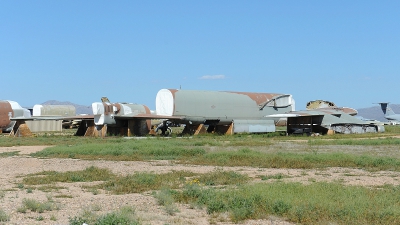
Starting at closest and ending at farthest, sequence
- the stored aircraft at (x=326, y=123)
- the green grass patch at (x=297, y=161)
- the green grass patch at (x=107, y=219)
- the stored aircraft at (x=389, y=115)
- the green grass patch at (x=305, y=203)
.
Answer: the green grass patch at (x=107, y=219) → the green grass patch at (x=305, y=203) → the green grass patch at (x=297, y=161) → the stored aircraft at (x=326, y=123) → the stored aircraft at (x=389, y=115)

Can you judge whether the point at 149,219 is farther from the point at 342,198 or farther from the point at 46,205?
the point at 342,198

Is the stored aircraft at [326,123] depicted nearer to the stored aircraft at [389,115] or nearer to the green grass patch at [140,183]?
the green grass patch at [140,183]

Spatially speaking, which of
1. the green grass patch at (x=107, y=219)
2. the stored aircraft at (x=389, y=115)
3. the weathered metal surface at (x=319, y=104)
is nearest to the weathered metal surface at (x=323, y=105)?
the weathered metal surface at (x=319, y=104)

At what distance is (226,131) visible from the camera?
4072cm

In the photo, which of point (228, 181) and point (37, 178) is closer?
point (228, 181)

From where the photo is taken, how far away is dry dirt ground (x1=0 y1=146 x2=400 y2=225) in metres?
9.02

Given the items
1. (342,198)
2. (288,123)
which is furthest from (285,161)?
(288,123)

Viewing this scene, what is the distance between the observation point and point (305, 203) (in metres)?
9.67

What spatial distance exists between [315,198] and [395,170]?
7763 millimetres

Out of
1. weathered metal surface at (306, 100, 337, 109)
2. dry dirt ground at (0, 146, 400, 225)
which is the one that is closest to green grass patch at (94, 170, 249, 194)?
dry dirt ground at (0, 146, 400, 225)

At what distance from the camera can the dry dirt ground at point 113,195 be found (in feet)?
29.6

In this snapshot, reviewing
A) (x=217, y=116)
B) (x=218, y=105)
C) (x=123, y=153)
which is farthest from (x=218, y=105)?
(x=123, y=153)

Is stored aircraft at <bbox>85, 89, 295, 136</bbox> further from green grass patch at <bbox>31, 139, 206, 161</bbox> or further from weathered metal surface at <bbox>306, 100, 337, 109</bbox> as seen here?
green grass patch at <bbox>31, 139, 206, 161</bbox>

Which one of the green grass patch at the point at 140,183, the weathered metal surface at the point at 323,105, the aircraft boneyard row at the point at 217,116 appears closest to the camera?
the green grass patch at the point at 140,183
